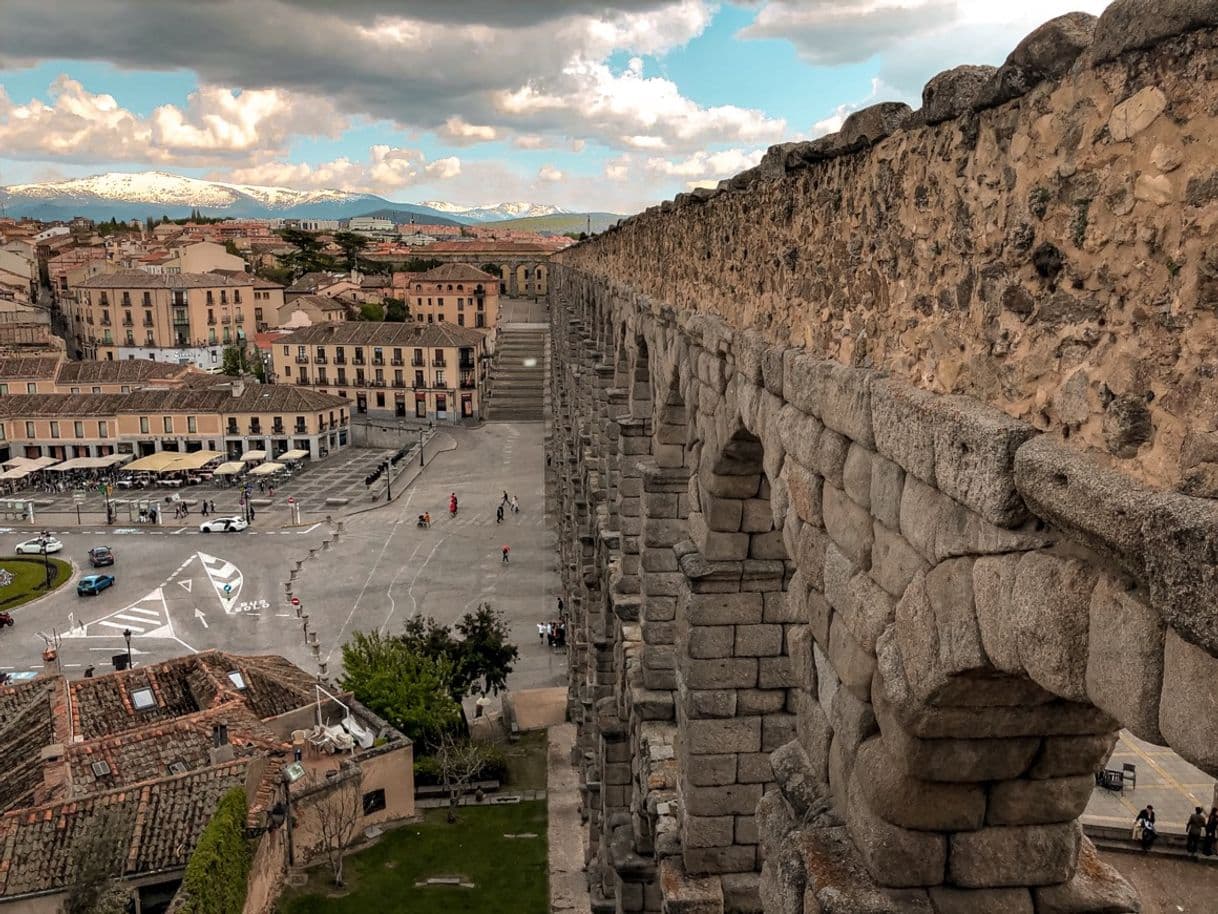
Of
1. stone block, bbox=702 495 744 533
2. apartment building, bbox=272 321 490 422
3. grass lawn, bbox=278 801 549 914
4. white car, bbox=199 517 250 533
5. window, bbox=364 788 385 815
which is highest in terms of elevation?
stone block, bbox=702 495 744 533

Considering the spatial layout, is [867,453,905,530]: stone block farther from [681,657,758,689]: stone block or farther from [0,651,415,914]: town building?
[0,651,415,914]: town building

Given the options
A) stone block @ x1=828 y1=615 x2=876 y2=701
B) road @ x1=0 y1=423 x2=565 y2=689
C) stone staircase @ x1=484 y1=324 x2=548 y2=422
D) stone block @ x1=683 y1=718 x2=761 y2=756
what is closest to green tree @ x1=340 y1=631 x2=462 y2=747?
road @ x1=0 y1=423 x2=565 y2=689

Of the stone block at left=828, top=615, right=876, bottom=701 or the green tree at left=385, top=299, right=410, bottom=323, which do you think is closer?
the stone block at left=828, top=615, right=876, bottom=701

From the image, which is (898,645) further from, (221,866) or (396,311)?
(396,311)

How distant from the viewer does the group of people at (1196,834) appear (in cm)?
1393

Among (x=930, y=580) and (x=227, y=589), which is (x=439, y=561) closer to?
(x=227, y=589)

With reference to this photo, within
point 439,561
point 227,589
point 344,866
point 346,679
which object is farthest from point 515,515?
point 344,866

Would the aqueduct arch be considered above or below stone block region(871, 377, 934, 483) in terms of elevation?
below

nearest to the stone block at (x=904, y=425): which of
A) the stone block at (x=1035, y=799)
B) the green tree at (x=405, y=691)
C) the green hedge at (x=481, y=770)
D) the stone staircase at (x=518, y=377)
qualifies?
the stone block at (x=1035, y=799)

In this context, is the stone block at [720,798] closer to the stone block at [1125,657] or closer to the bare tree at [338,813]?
the stone block at [1125,657]

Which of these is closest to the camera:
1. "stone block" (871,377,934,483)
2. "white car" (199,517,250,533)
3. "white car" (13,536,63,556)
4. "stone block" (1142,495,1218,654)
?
"stone block" (1142,495,1218,654)

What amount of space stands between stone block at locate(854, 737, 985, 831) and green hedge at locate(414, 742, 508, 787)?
761 inches

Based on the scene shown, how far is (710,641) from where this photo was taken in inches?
283

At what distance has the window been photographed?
20.3m
